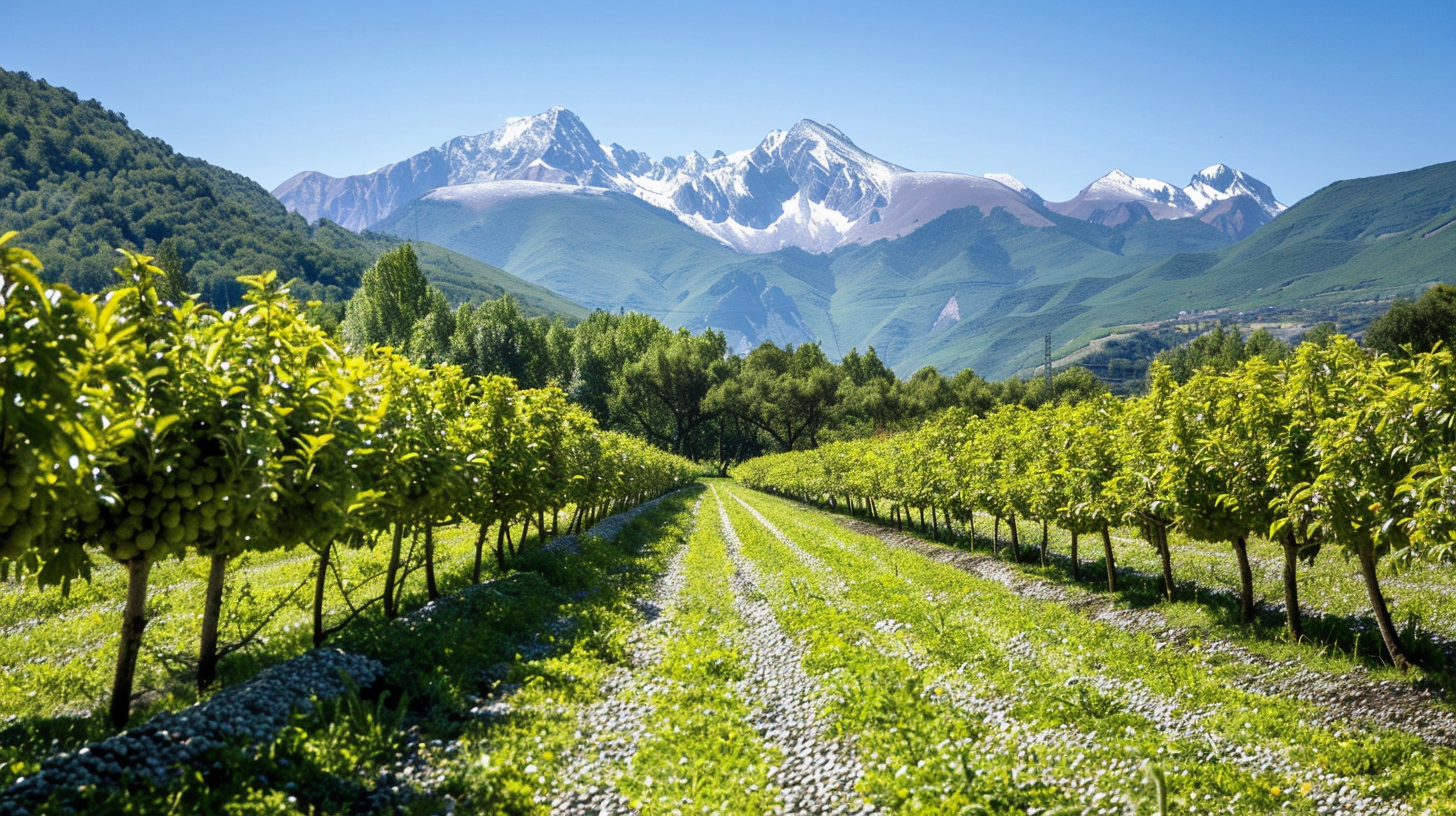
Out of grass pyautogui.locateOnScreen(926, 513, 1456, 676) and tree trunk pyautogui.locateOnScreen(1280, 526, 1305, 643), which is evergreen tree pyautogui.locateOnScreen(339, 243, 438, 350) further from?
tree trunk pyautogui.locateOnScreen(1280, 526, 1305, 643)

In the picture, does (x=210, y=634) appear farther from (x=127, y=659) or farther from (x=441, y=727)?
(x=441, y=727)

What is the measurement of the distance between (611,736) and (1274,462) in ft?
45.6

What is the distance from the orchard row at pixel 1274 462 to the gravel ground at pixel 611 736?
38.8 feet

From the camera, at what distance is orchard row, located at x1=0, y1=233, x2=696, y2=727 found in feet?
20.1

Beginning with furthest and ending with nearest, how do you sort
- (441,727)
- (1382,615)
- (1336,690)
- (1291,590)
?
(1291,590) → (1382,615) → (1336,690) → (441,727)

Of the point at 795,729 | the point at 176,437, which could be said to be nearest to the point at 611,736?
the point at 795,729

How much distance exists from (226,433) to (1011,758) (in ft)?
37.4

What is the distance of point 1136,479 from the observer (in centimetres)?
2011

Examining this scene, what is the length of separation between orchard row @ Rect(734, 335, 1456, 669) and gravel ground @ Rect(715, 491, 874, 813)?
29.0ft

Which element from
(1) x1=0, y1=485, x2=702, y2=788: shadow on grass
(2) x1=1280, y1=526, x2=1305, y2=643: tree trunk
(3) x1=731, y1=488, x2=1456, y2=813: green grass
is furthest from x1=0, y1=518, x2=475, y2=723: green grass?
(2) x1=1280, y1=526, x2=1305, y2=643: tree trunk

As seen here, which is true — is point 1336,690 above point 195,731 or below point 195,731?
below

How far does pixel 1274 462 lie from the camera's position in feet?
49.6

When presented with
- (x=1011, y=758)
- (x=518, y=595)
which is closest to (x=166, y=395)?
(x=1011, y=758)

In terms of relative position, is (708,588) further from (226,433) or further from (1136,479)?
(226,433)
